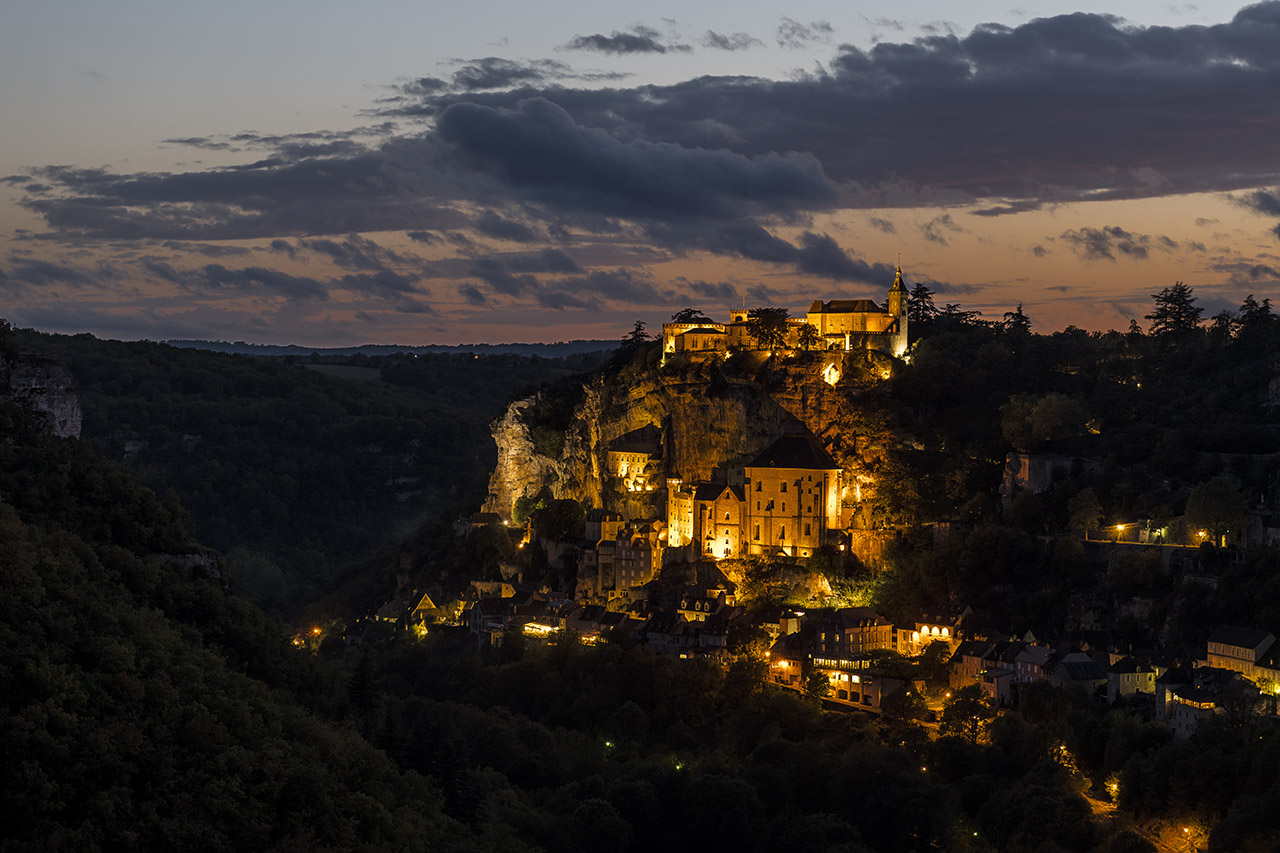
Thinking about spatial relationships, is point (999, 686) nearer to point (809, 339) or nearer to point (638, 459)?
point (638, 459)

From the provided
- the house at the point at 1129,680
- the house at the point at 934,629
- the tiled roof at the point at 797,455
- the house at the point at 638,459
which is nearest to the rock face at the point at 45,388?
the house at the point at 1129,680

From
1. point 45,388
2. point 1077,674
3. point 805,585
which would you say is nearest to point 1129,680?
point 1077,674

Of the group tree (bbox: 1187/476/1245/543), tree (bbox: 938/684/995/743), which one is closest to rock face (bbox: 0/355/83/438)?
tree (bbox: 938/684/995/743)

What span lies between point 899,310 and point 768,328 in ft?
27.5

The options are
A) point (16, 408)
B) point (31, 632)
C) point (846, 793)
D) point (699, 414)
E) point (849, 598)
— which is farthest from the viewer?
point (699, 414)

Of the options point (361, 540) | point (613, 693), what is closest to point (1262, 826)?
point (613, 693)

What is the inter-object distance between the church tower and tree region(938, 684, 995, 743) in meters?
33.8

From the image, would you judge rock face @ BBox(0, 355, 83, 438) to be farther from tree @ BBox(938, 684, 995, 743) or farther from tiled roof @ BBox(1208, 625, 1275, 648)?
tiled roof @ BBox(1208, 625, 1275, 648)

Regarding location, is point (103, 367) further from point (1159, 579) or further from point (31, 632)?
point (31, 632)

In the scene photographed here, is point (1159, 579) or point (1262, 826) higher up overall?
point (1159, 579)

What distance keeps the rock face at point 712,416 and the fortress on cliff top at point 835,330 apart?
276 centimetres

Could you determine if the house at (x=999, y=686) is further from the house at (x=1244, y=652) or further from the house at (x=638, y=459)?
the house at (x=638, y=459)

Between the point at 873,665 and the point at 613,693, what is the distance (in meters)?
11.3

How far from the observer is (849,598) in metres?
74.1
